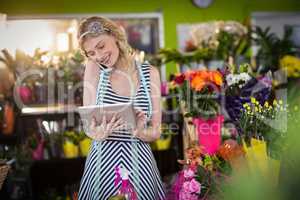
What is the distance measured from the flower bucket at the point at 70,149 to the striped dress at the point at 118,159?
67.9 inches

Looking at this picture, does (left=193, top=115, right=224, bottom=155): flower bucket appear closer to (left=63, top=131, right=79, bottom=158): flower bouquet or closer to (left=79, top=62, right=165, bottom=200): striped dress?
(left=79, top=62, right=165, bottom=200): striped dress

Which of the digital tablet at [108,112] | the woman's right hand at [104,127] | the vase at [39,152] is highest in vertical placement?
the digital tablet at [108,112]

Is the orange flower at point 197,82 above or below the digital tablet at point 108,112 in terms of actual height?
Answer: above

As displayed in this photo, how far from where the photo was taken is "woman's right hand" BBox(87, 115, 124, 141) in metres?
1.74

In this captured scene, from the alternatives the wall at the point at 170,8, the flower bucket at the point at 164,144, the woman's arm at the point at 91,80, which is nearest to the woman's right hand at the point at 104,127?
the woman's arm at the point at 91,80

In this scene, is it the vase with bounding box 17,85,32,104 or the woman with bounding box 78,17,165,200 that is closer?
the woman with bounding box 78,17,165,200

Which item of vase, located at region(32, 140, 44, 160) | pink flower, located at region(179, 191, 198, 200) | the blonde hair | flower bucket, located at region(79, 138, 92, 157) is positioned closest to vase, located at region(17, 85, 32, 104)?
vase, located at region(32, 140, 44, 160)

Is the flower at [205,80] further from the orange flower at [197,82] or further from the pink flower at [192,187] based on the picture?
the pink flower at [192,187]

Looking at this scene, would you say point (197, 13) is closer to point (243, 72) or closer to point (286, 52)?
point (286, 52)

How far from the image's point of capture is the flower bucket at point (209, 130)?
8.18 feet

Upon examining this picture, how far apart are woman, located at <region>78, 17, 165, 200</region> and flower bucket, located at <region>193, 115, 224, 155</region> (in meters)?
0.65

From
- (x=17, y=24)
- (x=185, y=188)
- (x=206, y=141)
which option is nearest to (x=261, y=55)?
(x=206, y=141)

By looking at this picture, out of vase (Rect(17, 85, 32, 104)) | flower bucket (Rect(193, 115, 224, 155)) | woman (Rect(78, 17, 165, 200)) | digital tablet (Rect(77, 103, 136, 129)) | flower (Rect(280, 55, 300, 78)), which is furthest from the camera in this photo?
flower (Rect(280, 55, 300, 78))

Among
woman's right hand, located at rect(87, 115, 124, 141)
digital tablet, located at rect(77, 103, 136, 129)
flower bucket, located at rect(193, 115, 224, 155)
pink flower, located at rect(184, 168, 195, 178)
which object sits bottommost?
pink flower, located at rect(184, 168, 195, 178)
